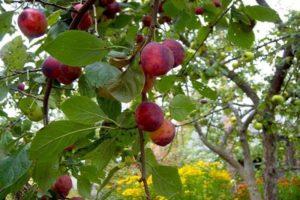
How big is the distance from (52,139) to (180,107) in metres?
0.23

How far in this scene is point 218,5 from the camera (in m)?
0.94

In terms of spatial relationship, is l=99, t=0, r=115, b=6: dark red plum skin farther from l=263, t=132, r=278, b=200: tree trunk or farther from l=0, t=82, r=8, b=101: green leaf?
l=263, t=132, r=278, b=200: tree trunk

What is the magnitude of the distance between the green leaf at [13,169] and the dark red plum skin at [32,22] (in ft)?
0.64

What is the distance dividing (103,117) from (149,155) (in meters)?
0.17

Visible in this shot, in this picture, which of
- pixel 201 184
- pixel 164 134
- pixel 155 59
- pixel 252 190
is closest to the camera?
pixel 155 59

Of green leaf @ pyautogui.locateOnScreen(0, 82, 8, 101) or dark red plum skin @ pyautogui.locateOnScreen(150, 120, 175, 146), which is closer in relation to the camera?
dark red plum skin @ pyautogui.locateOnScreen(150, 120, 175, 146)

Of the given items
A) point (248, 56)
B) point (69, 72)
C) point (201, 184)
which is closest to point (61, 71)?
point (69, 72)

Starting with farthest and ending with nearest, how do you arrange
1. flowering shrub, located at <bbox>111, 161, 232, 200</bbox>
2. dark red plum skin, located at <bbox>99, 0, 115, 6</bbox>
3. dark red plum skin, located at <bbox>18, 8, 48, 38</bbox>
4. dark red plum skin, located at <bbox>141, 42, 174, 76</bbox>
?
flowering shrub, located at <bbox>111, 161, 232, 200</bbox> < dark red plum skin, located at <bbox>99, 0, 115, 6</bbox> < dark red plum skin, located at <bbox>18, 8, 48, 38</bbox> < dark red plum skin, located at <bbox>141, 42, 174, 76</bbox>

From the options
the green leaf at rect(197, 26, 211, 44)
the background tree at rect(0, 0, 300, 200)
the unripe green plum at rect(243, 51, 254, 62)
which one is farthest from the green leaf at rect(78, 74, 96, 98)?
the unripe green plum at rect(243, 51, 254, 62)

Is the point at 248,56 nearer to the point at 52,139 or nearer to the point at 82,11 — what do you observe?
the point at 82,11

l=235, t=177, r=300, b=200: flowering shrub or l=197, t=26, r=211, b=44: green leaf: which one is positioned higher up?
l=197, t=26, r=211, b=44: green leaf

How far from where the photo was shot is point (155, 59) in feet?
1.67

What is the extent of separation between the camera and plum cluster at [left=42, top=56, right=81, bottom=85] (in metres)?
0.62

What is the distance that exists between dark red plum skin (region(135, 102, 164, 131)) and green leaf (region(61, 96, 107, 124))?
0.22ft
